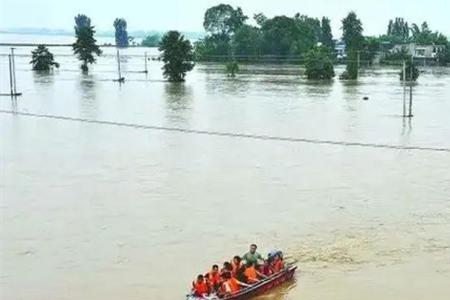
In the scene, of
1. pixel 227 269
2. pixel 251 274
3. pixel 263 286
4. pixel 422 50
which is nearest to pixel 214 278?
pixel 227 269

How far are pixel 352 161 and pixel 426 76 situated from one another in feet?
147

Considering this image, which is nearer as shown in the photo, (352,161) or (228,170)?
(228,170)

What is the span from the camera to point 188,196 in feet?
59.8

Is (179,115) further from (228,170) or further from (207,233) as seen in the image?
(207,233)

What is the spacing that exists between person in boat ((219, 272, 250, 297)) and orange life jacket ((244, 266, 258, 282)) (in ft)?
0.81

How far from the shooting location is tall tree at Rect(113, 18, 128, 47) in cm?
14950

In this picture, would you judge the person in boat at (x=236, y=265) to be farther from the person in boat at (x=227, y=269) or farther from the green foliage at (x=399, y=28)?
the green foliage at (x=399, y=28)

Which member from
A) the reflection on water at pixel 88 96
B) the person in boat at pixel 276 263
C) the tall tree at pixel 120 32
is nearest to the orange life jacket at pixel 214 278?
the person in boat at pixel 276 263

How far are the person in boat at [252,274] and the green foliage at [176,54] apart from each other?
4230cm

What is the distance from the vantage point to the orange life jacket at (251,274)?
11.7m

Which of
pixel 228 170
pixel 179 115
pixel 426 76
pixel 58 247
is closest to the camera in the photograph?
pixel 58 247

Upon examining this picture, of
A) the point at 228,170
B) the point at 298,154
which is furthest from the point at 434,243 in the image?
the point at 298,154

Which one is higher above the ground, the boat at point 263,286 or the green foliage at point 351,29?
the green foliage at point 351,29

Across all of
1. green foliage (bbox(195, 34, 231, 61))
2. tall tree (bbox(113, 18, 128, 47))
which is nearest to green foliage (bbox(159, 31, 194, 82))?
green foliage (bbox(195, 34, 231, 61))
